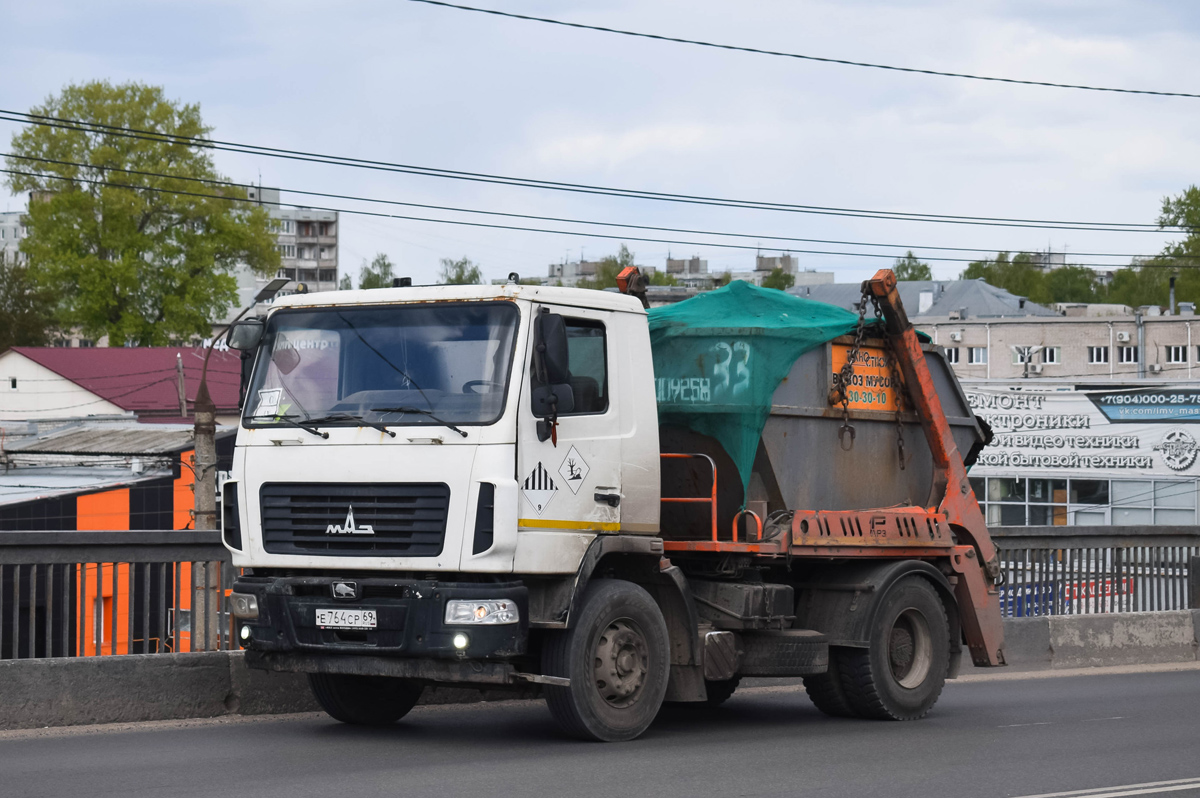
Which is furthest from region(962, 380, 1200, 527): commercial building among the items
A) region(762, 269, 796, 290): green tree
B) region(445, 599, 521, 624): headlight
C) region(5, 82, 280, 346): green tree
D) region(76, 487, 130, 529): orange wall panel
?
region(762, 269, 796, 290): green tree

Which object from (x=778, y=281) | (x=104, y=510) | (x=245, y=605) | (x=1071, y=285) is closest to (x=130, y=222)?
(x=104, y=510)

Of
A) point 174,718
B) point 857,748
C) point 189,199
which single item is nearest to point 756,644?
point 857,748

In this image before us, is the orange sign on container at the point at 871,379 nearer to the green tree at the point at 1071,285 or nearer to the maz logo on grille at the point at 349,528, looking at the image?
the maz logo on grille at the point at 349,528

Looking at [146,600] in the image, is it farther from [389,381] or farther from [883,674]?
[883,674]

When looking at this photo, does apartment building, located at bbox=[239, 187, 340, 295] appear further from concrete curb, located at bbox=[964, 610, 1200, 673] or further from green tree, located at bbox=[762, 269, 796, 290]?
concrete curb, located at bbox=[964, 610, 1200, 673]

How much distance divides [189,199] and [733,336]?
67.0 metres

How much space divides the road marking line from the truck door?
10.1 feet

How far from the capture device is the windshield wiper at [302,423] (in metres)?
9.32

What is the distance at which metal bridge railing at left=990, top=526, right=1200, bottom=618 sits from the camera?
15164mm

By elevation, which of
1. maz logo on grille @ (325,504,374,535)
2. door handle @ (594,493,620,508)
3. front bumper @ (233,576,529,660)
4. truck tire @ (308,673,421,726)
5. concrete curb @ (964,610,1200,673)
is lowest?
concrete curb @ (964,610,1200,673)

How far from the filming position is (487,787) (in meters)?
7.74

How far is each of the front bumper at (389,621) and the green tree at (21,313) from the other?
94.2 metres

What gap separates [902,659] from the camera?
11.5m

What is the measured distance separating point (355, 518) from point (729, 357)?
290cm
